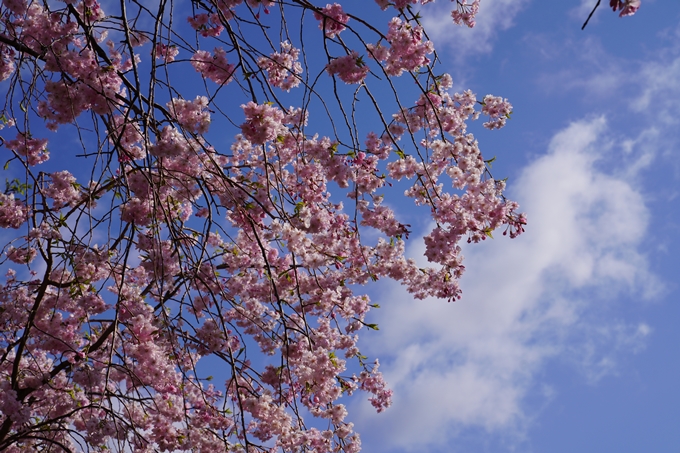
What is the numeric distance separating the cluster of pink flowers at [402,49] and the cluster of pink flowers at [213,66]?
105cm

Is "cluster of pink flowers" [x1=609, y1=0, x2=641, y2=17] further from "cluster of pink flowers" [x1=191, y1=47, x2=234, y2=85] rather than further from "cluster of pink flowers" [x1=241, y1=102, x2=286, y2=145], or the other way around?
"cluster of pink flowers" [x1=191, y1=47, x2=234, y2=85]

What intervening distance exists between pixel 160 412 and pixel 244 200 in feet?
5.36

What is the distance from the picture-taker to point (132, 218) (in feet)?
12.8

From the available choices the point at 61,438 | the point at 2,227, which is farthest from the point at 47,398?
the point at 2,227

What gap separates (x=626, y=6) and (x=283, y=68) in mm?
3008

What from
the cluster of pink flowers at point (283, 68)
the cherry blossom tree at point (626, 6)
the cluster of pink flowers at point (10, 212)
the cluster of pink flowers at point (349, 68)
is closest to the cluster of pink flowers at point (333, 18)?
the cluster of pink flowers at point (349, 68)

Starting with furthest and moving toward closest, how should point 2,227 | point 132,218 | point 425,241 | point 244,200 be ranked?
point 2,227, point 425,241, point 244,200, point 132,218

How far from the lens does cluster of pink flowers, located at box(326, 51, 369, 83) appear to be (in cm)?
388

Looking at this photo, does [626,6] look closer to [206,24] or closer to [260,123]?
[260,123]

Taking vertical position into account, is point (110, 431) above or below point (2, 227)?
below

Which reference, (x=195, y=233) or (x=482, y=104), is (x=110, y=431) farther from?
(x=482, y=104)

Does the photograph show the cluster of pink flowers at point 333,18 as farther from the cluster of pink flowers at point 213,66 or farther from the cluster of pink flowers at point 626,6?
the cluster of pink flowers at point 626,6

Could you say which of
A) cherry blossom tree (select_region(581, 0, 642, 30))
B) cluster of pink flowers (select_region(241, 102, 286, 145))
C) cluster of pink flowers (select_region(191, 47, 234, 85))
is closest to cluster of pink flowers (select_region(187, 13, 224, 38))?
cluster of pink flowers (select_region(191, 47, 234, 85))

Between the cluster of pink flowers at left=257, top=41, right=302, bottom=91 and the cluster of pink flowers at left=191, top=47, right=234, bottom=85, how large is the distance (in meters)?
0.40
